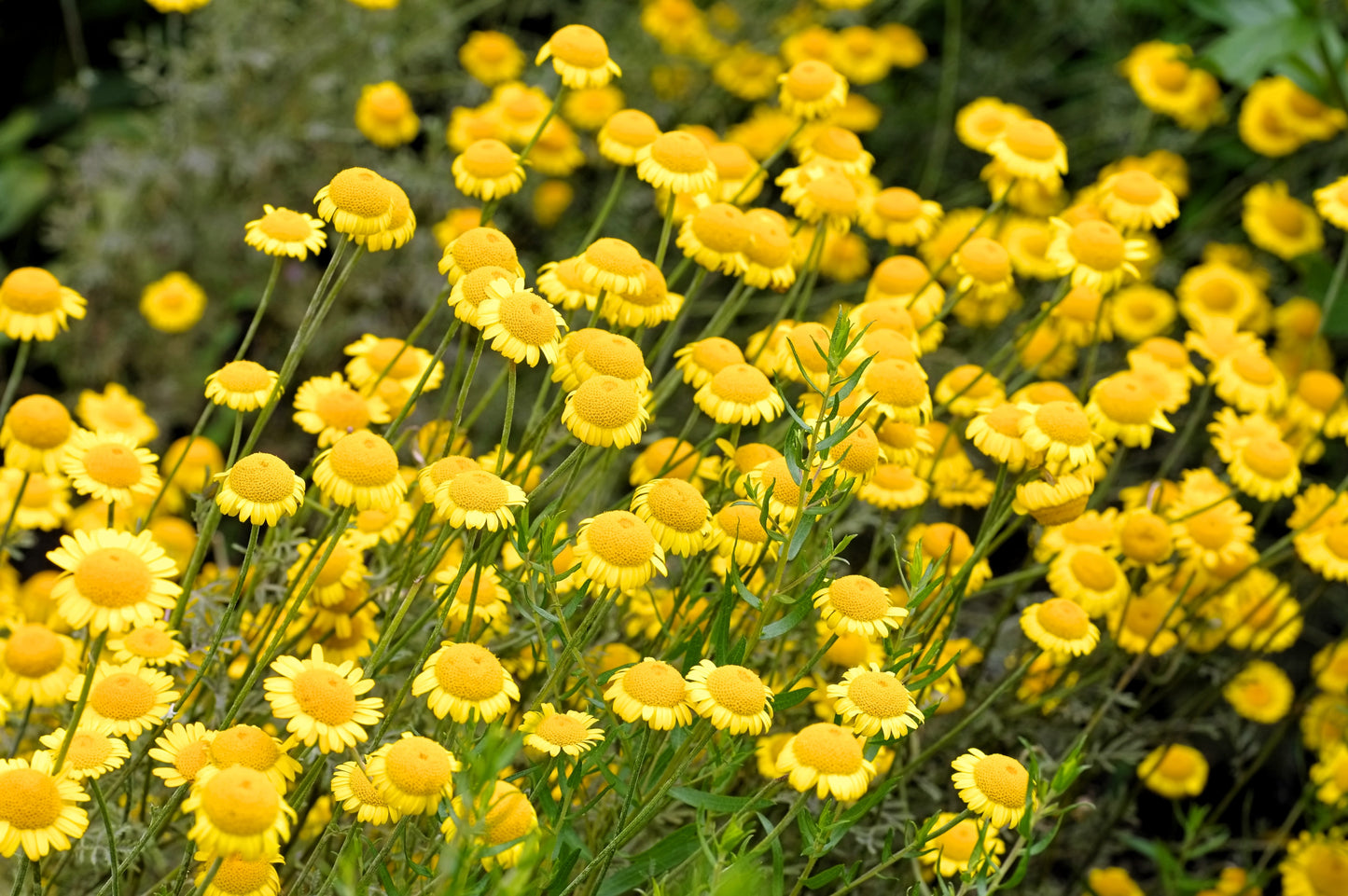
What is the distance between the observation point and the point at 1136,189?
215 cm

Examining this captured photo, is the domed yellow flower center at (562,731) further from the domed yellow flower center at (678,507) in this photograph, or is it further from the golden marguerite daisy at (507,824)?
the domed yellow flower center at (678,507)

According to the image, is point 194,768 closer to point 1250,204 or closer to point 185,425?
point 185,425

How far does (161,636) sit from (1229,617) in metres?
1.71

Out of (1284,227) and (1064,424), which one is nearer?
(1064,424)

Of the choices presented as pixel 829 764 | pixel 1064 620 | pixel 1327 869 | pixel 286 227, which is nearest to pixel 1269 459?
pixel 1064 620

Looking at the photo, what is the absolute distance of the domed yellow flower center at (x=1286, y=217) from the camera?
3.31 metres

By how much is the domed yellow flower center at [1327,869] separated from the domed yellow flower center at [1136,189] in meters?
1.06

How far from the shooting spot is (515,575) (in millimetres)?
1629

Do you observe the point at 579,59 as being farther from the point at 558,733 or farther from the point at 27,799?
the point at 27,799

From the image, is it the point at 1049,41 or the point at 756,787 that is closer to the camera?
the point at 756,787

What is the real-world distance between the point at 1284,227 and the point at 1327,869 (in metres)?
1.73

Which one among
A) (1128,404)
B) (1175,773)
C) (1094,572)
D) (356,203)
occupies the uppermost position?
(356,203)

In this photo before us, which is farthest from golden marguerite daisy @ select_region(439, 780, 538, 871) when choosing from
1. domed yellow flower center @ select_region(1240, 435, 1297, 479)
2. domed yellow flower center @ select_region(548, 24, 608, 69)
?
domed yellow flower center @ select_region(1240, 435, 1297, 479)

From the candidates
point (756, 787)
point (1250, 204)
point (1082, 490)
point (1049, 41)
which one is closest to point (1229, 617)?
point (1082, 490)
